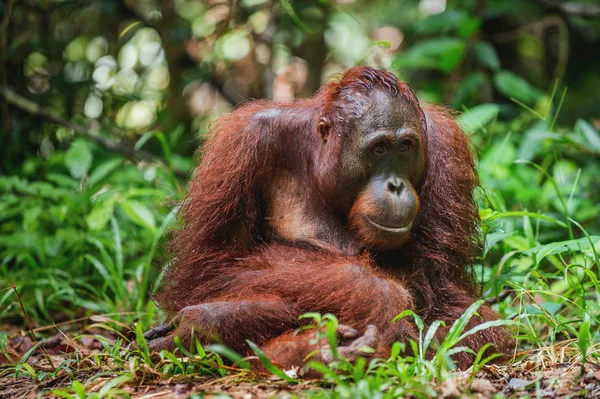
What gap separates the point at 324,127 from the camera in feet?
10.3

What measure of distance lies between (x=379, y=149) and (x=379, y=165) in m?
0.07

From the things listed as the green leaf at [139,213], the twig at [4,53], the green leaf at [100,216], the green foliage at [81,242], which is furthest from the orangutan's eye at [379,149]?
the twig at [4,53]

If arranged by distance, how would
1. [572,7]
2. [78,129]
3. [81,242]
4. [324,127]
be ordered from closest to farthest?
1. [324,127]
2. [81,242]
3. [78,129]
4. [572,7]

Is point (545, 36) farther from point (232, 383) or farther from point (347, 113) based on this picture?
point (232, 383)

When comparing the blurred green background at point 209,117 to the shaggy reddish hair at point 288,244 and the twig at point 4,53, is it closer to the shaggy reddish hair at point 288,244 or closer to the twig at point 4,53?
the twig at point 4,53

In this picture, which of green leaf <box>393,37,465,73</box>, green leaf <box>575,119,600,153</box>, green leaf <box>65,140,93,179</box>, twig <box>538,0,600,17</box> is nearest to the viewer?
green leaf <box>65,140,93,179</box>

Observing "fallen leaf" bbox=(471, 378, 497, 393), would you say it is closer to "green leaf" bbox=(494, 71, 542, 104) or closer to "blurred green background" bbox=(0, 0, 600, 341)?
"blurred green background" bbox=(0, 0, 600, 341)

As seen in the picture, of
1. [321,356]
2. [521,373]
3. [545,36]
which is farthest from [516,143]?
[321,356]

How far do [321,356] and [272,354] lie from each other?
0.97ft

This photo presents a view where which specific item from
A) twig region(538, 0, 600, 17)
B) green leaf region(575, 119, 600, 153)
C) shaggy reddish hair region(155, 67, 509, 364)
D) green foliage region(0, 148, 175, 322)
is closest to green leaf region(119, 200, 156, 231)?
Answer: green foliage region(0, 148, 175, 322)

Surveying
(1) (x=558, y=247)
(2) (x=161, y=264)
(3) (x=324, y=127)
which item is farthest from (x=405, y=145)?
(2) (x=161, y=264)

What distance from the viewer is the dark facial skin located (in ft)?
9.58

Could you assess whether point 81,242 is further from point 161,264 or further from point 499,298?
point 499,298

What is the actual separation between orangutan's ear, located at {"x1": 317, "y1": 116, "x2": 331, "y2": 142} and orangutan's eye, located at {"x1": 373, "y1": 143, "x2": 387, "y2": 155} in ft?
0.84
